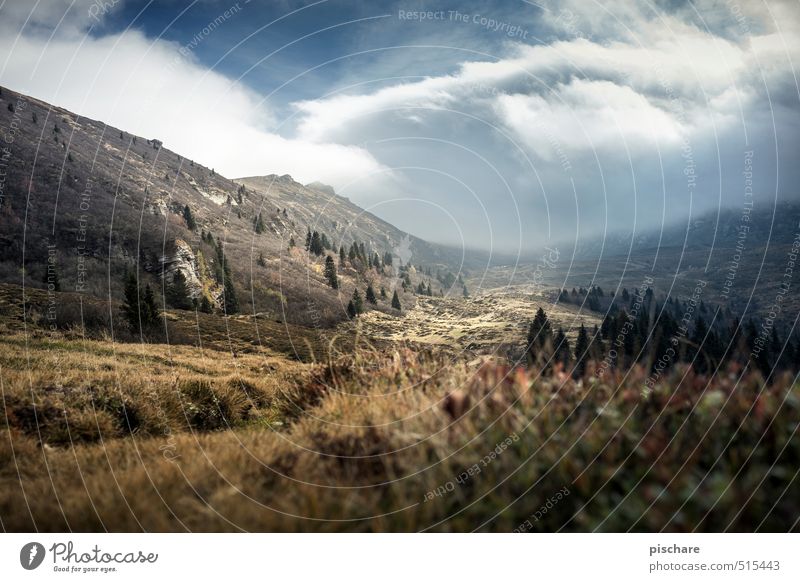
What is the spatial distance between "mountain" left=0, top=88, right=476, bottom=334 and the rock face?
141 mm

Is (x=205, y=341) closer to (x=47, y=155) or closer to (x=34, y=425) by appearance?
(x=34, y=425)

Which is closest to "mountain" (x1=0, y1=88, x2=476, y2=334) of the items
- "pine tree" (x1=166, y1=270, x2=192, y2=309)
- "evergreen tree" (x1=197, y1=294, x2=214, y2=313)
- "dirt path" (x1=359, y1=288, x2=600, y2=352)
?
"pine tree" (x1=166, y1=270, x2=192, y2=309)

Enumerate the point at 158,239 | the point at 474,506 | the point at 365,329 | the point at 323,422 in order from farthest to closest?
the point at 158,239 < the point at 365,329 < the point at 323,422 < the point at 474,506

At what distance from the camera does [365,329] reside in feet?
166

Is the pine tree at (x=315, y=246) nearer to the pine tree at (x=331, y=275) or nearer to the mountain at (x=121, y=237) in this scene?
the mountain at (x=121, y=237)

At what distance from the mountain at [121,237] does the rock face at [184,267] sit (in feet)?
0.46

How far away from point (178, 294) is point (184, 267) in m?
7.45

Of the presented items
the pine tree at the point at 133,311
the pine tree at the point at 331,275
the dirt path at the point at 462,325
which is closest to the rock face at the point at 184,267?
the pine tree at the point at 133,311

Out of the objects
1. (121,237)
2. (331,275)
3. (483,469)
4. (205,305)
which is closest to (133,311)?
(205,305)

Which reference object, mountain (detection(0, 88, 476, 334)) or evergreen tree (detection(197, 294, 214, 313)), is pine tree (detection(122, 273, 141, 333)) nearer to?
mountain (detection(0, 88, 476, 334))

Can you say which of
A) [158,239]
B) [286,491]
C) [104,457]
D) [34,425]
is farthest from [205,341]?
[158,239]

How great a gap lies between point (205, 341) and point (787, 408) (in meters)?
28.9

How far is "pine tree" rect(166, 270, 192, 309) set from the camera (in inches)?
1778
